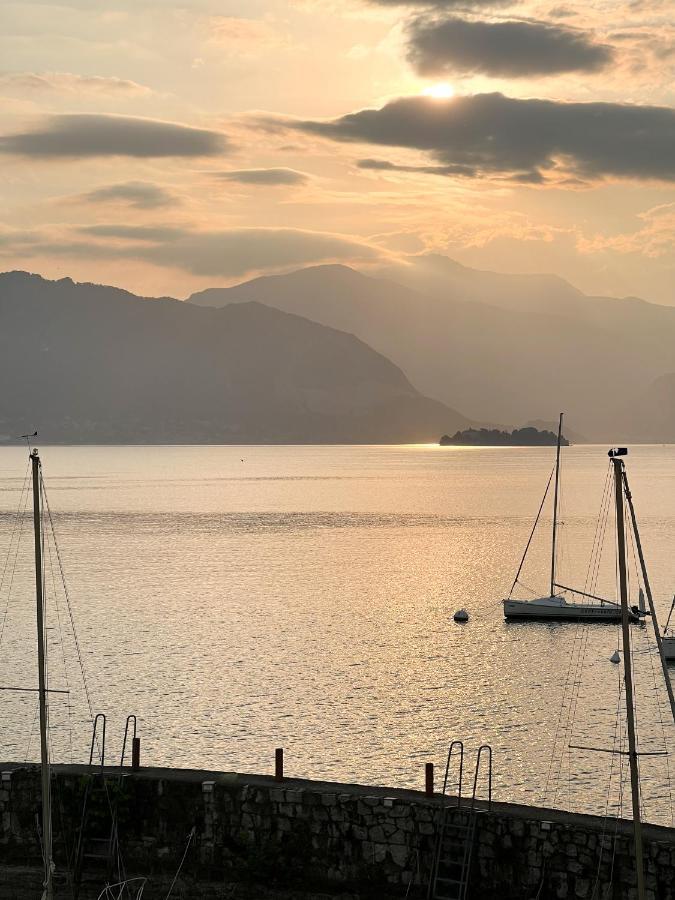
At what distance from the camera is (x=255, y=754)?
46000 mm

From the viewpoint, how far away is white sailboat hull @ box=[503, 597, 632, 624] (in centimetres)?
8506

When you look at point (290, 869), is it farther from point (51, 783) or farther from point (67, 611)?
point (67, 611)

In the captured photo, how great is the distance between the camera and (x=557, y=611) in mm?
85438

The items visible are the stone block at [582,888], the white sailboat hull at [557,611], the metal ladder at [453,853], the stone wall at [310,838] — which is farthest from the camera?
the white sailboat hull at [557,611]

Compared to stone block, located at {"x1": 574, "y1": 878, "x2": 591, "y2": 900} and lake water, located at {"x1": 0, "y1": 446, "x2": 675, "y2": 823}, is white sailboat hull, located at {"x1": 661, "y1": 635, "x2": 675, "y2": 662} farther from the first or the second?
stone block, located at {"x1": 574, "y1": 878, "x2": 591, "y2": 900}

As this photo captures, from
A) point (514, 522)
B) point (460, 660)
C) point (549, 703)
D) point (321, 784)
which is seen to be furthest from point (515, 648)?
point (514, 522)

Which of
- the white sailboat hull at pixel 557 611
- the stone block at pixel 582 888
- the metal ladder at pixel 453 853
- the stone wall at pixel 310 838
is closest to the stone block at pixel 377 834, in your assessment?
the stone wall at pixel 310 838

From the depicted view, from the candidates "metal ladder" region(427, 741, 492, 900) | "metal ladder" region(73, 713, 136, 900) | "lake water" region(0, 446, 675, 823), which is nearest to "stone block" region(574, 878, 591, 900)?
"metal ladder" region(427, 741, 492, 900)

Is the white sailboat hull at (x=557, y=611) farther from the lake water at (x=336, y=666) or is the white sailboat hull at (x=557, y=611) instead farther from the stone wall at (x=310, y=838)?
the stone wall at (x=310, y=838)

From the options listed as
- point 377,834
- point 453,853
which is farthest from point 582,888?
point 377,834

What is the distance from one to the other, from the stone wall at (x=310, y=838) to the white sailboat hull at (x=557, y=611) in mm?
57333

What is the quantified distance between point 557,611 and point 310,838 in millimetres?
59722

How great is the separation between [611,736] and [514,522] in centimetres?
13016

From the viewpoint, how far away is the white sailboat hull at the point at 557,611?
85062mm
